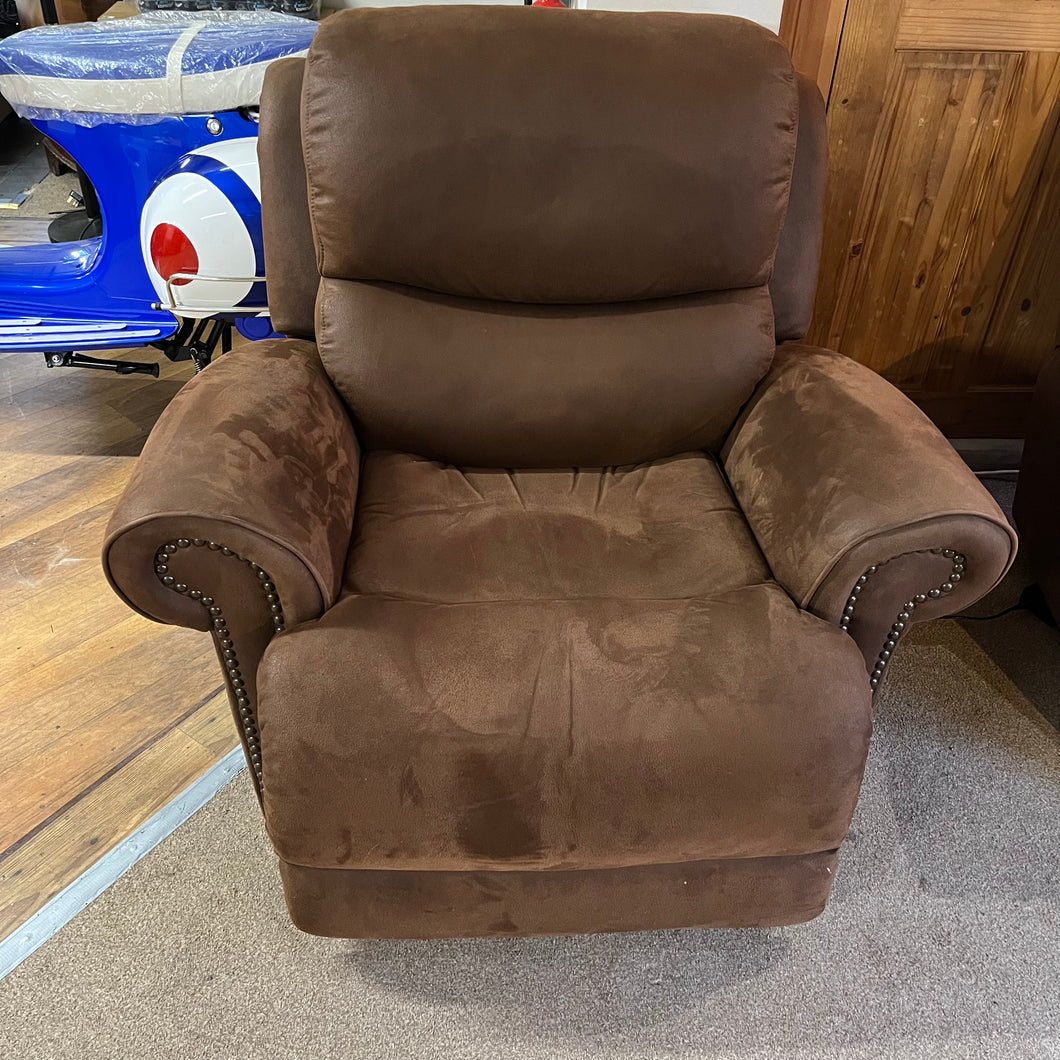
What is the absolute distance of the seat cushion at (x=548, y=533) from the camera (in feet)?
3.55

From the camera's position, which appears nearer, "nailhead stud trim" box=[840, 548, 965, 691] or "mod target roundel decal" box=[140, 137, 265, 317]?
"nailhead stud trim" box=[840, 548, 965, 691]

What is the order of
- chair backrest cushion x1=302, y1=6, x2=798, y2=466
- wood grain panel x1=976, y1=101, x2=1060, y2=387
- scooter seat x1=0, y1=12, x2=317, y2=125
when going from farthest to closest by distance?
wood grain panel x1=976, y1=101, x2=1060, y2=387 → scooter seat x1=0, y1=12, x2=317, y2=125 → chair backrest cushion x1=302, y1=6, x2=798, y2=466

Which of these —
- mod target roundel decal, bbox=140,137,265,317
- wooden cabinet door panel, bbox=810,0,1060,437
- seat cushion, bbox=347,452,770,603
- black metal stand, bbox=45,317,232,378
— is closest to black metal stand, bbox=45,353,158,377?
black metal stand, bbox=45,317,232,378

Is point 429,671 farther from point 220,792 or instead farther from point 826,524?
point 220,792

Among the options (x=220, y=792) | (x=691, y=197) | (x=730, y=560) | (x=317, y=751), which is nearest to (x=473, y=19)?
(x=691, y=197)

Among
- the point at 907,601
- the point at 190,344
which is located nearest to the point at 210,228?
the point at 190,344

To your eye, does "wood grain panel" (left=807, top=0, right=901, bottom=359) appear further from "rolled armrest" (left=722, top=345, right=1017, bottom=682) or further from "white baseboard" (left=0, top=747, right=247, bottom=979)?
"white baseboard" (left=0, top=747, right=247, bottom=979)

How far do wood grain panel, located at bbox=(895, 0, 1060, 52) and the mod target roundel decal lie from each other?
4.10 ft

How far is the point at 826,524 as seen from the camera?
1.02 metres

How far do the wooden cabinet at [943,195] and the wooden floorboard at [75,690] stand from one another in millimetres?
1546

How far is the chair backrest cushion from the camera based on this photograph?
120cm

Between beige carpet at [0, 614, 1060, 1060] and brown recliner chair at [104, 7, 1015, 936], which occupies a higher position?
brown recliner chair at [104, 7, 1015, 936]

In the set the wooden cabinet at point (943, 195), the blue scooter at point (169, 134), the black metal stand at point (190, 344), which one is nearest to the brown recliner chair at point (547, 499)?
the blue scooter at point (169, 134)

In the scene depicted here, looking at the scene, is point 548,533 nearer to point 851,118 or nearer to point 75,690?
point 75,690
